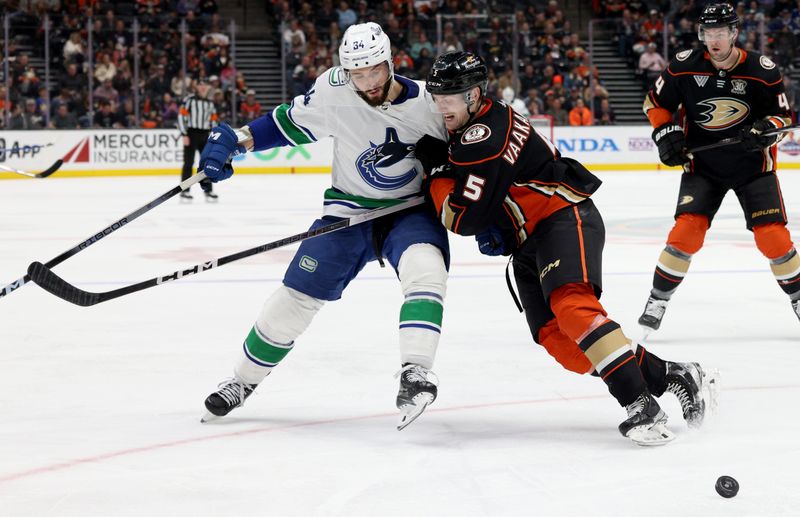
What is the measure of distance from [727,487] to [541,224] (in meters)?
0.86

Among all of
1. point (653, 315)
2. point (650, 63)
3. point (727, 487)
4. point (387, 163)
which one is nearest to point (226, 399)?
point (387, 163)

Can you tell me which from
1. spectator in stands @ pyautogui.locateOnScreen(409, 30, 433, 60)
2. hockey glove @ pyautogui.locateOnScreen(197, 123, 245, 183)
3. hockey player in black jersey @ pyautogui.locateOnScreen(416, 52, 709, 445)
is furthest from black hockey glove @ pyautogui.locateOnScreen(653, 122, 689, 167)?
spectator in stands @ pyautogui.locateOnScreen(409, 30, 433, 60)

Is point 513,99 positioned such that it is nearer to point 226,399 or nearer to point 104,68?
point 104,68

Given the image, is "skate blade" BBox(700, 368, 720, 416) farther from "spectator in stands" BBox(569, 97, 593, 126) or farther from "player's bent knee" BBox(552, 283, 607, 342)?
"spectator in stands" BBox(569, 97, 593, 126)

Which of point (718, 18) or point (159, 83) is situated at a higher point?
point (718, 18)

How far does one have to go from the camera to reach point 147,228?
8344mm

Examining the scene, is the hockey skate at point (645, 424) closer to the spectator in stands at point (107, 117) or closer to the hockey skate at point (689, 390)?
the hockey skate at point (689, 390)

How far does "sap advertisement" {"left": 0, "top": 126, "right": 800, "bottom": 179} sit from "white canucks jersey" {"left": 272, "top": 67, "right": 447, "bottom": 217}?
1105cm

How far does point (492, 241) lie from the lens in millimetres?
2959

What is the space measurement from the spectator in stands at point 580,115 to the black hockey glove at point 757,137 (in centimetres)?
1103

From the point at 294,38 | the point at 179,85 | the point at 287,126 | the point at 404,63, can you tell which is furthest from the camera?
the point at 294,38

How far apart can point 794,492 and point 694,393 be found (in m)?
0.59

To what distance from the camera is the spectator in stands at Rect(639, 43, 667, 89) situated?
16250 millimetres

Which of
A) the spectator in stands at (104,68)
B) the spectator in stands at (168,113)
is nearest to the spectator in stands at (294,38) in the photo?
the spectator in stands at (168,113)
